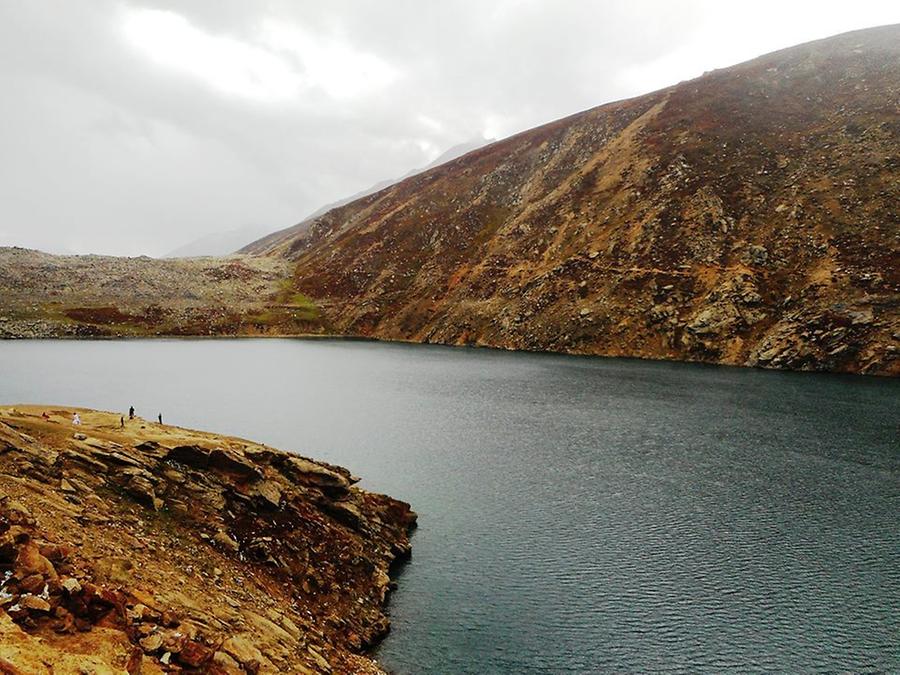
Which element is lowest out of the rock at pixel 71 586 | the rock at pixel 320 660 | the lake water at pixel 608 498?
the lake water at pixel 608 498

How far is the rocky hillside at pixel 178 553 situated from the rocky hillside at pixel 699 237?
97677mm

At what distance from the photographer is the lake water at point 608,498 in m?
27.8

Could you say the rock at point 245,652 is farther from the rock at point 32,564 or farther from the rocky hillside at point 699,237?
the rocky hillside at point 699,237

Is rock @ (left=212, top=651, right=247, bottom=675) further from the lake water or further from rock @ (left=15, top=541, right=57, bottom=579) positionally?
the lake water

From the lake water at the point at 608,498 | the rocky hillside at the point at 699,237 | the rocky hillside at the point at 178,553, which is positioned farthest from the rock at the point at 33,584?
the rocky hillside at the point at 699,237

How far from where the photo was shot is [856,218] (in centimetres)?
11581

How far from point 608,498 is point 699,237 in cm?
10143

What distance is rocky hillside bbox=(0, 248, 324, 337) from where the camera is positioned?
522 ft

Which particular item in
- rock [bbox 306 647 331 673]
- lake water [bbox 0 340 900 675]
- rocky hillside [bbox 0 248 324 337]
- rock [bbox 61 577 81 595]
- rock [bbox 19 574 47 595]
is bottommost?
lake water [bbox 0 340 900 675]

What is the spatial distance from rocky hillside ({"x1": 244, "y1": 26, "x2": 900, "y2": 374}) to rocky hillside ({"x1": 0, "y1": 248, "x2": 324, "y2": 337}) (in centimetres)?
2261

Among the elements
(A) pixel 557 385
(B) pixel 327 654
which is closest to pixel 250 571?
(B) pixel 327 654

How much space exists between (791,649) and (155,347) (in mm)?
144871

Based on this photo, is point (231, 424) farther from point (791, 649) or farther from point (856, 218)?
point (856, 218)

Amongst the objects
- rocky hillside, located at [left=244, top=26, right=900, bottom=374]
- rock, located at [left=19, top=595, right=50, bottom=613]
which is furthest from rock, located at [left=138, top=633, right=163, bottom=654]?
rocky hillside, located at [left=244, top=26, right=900, bottom=374]
